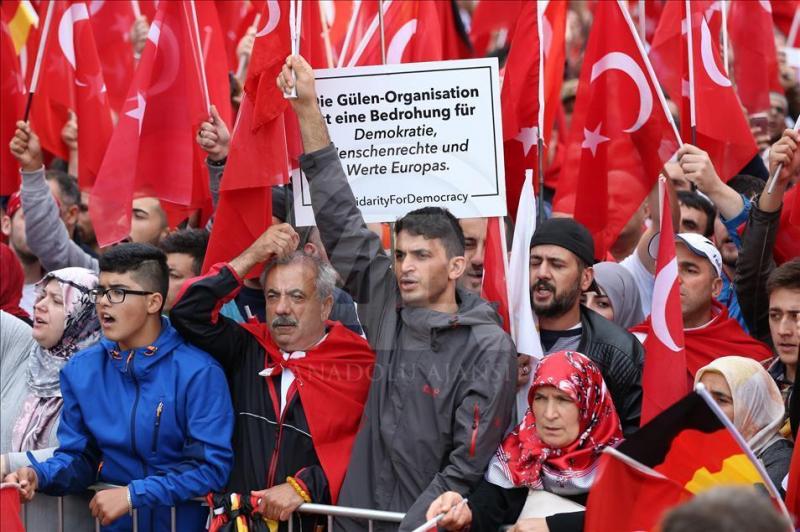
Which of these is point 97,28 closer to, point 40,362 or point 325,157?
point 40,362

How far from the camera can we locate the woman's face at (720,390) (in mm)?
4945

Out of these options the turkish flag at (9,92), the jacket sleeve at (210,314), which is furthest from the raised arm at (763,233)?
the turkish flag at (9,92)

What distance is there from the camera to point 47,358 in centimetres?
619

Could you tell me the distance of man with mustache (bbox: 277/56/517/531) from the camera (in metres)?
5.10

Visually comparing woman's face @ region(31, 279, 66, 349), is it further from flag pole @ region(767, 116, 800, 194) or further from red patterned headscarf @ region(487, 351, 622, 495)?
flag pole @ region(767, 116, 800, 194)

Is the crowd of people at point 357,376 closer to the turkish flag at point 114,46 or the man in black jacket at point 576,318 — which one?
the man in black jacket at point 576,318

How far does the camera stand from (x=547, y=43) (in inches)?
320

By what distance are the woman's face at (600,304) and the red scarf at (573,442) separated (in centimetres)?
147

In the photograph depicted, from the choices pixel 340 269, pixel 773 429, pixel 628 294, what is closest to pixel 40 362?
pixel 340 269

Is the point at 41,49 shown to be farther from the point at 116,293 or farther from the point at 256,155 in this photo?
the point at 116,293

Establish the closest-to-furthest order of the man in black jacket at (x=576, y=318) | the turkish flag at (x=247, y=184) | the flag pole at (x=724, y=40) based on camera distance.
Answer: the man in black jacket at (x=576, y=318), the turkish flag at (x=247, y=184), the flag pole at (x=724, y=40)

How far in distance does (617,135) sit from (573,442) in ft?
7.65

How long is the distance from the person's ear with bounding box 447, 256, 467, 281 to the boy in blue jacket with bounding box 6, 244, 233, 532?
109 cm

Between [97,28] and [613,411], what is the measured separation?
17.9ft
